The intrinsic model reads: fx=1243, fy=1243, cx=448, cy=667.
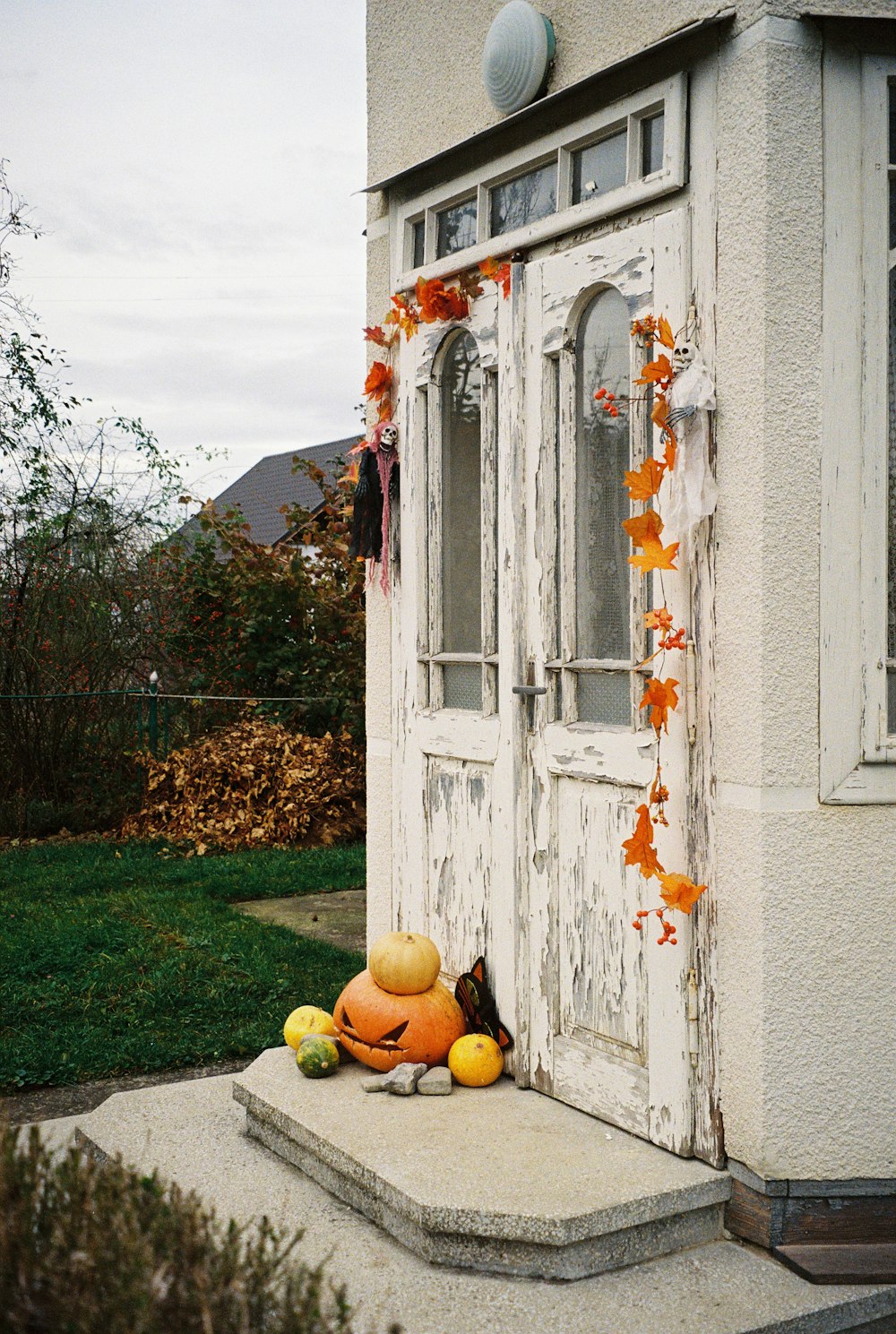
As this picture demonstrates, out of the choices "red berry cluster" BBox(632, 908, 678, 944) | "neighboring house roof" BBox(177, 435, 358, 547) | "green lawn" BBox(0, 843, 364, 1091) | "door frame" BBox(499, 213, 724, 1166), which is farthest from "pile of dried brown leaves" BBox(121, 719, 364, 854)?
"neighboring house roof" BBox(177, 435, 358, 547)

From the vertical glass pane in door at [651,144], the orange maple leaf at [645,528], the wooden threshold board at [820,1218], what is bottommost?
the wooden threshold board at [820,1218]

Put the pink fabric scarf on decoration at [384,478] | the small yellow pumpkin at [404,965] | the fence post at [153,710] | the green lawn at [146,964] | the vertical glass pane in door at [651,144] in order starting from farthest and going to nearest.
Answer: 1. the fence post at [153,710]
2. the green lawn at [146,964]
3. the pink fabric scarf on decoration at [384,478]
4. the small yellow pumpkin at [404,965]
5. the vertical glass pane in door at [651,144]

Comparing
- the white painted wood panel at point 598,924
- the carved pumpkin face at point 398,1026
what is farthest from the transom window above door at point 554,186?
the carved pumpkin face at point 398,1026

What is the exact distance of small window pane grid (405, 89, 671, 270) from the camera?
337cm

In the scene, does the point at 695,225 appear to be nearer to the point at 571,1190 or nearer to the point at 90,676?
the point at 571,1190

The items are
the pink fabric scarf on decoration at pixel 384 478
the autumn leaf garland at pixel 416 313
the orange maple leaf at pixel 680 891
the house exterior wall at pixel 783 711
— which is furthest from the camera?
the pink fabric scarf on decoration at pixel 384 478

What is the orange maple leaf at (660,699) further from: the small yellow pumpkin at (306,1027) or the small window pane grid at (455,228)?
the small window pane grid at (455,228)

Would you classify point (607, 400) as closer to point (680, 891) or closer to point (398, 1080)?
point (680, 891)

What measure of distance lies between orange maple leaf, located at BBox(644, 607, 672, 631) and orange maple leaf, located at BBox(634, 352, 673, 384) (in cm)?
59

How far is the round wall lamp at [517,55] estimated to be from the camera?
3584 millimetres

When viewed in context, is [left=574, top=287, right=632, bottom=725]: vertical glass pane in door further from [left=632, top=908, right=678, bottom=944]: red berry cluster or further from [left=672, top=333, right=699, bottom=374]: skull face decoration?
[left=632, top=908, right=678, bottom=944]: red berry cluster

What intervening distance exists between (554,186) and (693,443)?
1.09 metres

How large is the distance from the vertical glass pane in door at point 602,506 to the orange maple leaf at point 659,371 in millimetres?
281

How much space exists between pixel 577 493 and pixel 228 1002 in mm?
2925
